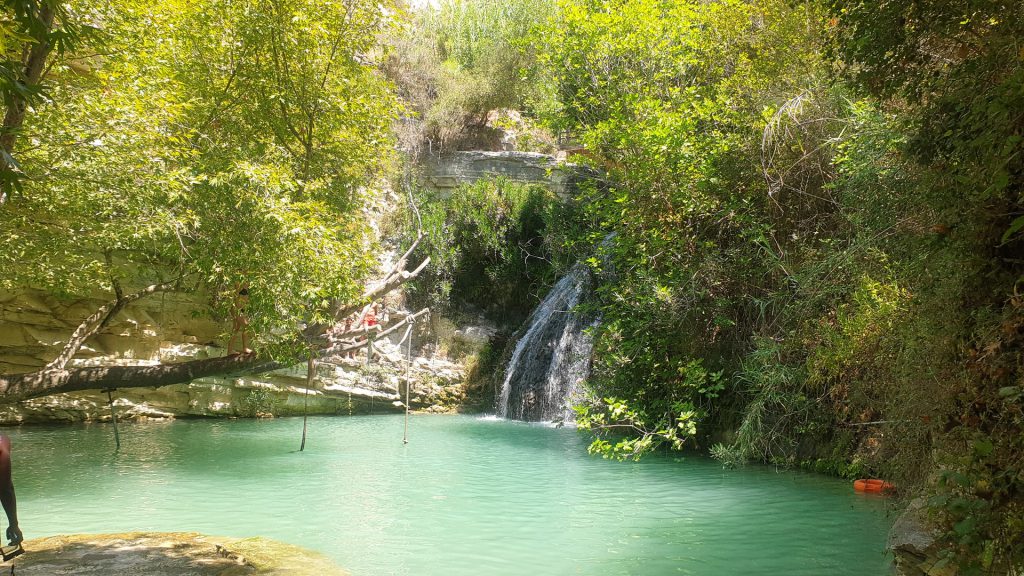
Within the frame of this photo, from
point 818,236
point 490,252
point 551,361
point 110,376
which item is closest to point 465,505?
point 110,376

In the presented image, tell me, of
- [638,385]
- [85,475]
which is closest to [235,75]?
[85,475]

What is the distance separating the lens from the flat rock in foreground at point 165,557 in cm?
474

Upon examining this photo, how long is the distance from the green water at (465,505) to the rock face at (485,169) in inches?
398

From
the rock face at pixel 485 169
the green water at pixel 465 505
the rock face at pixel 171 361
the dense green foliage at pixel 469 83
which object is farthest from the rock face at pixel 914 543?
the dense green foliage at pixel 469 83

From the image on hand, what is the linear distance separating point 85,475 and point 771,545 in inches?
335

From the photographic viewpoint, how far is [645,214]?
407 inches

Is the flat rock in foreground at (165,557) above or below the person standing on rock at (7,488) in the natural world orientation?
below

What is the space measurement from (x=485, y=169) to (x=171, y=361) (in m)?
10.9

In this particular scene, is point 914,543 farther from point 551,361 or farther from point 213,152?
point 551,361

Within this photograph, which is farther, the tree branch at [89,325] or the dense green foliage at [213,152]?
the tree branch at [89,325]

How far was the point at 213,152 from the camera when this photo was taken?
9805 mm

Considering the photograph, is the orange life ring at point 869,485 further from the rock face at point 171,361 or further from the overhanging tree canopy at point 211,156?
the rock face at point 171,361

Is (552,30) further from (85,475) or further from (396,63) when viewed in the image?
(396,63)

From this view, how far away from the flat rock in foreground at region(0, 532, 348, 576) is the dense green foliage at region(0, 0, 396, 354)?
3.44m
